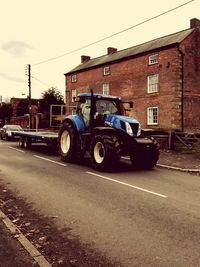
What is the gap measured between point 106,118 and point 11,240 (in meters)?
9.37

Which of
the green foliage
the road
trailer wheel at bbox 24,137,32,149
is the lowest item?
the road

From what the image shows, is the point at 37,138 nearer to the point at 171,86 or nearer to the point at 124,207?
the point at 124,207

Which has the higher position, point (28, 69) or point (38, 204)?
point (28, 69)

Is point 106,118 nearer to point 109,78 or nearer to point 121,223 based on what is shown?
point 121,223

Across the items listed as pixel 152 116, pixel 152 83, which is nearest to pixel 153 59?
pixel 152 83

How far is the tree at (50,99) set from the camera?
62.0 meters

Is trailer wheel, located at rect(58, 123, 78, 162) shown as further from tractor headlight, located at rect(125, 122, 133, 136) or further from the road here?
tractor headlight, located at rect(125, 122, 133, 136)

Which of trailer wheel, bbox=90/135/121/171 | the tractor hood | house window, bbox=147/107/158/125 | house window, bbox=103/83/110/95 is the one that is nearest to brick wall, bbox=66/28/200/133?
house window, bbox=147/107/158/125

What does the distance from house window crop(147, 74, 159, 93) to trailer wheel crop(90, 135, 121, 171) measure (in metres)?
23.0

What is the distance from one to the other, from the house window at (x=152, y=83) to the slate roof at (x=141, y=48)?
2.73 m

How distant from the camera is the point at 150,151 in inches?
551

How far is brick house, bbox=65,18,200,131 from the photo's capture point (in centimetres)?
3309

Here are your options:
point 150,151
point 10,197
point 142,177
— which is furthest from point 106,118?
point 10,197

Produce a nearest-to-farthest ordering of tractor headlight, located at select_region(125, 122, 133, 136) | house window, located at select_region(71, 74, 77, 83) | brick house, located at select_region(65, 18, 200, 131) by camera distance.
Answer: tractor headlight, located at select_region(125, 122, 133, 136) → brick house, located at select_region(65, 18, 200, 131) → house window, located at select_region(71, 74, 77, 83)
